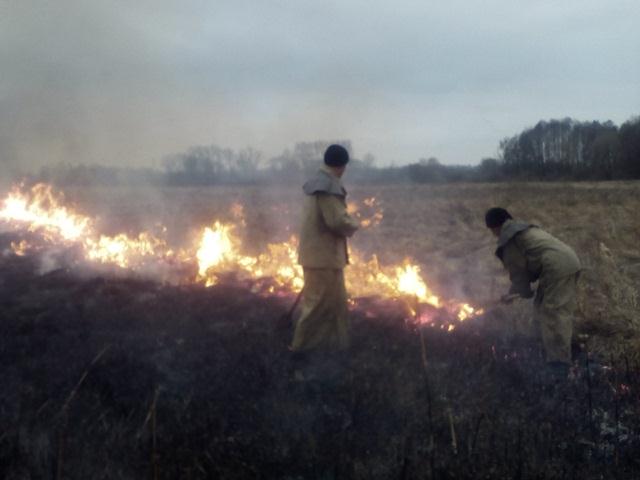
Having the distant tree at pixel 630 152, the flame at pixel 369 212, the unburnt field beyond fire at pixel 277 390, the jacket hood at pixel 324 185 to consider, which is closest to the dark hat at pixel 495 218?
the unburnt field beyond fire at pixel 277 390

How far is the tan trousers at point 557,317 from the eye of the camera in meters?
6.57

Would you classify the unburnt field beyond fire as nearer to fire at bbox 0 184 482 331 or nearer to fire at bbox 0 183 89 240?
fire at bbox 0 184 482 331

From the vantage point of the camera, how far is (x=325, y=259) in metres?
6.37

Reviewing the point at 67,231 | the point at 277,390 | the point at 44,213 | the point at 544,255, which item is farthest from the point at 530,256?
the point at 44,213

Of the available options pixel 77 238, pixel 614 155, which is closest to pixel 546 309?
pixel 77 238

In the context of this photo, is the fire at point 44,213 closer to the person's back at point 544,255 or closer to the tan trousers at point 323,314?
the tan trousers at point 323,314

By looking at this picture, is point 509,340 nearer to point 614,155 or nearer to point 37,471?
point 37,471

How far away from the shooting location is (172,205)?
21.3 metres

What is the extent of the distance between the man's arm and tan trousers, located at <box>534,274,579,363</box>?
7.35 feet

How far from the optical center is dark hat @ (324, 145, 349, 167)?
644 cm

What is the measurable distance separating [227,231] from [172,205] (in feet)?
33.9

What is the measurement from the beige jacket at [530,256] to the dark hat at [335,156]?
1958mm

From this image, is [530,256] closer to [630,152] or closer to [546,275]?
[546,275]

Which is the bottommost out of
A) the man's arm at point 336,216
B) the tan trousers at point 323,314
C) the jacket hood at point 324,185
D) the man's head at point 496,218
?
the tan trousers at point 323,314
